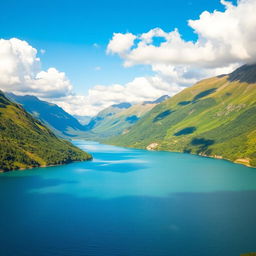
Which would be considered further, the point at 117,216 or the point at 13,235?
the point at 117,216

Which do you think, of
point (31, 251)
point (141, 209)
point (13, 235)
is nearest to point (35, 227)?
point (13, 235)

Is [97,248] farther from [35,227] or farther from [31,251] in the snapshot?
[35,227]

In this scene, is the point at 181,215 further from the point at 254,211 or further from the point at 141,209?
the point at 254,211

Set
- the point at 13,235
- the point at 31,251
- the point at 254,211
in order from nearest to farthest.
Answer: the point at 31,251
the point at 13,235
the point at 254,211

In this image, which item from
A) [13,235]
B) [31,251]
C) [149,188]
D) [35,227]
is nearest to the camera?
[31,251]

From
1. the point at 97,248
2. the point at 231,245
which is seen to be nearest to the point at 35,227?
the point at 97,248

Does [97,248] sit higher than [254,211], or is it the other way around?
[254,211]
